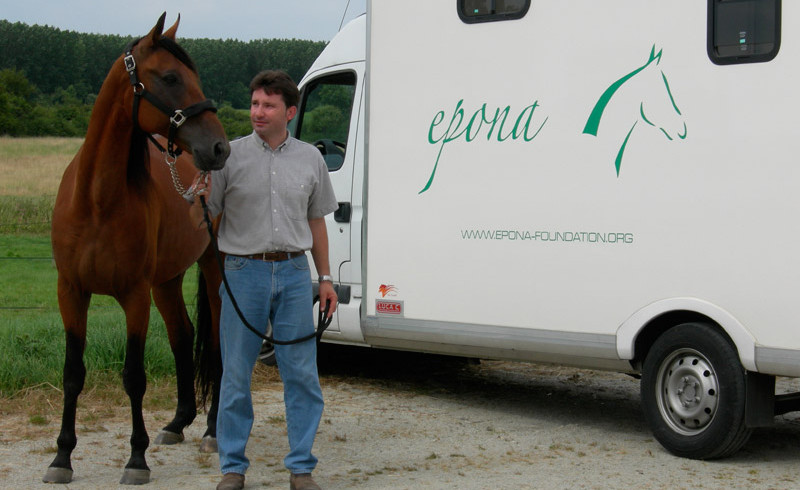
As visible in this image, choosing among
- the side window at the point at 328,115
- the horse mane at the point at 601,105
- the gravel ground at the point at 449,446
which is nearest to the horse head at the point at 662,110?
the horse mane at the point at 601,105

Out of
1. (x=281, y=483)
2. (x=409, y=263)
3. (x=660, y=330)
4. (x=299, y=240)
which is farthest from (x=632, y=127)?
(x=281, y=483)

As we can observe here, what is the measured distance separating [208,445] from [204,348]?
933 mm

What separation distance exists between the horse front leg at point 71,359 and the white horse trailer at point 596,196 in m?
2.38

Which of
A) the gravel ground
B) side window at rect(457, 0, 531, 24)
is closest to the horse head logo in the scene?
side window at rect(457, 0, 531, 24)

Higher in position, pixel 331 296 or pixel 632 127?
pixel 632 127

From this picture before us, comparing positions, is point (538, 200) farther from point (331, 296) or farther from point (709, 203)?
point (331, 296)

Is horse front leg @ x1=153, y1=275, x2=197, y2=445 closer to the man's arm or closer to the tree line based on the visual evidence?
the man's arm

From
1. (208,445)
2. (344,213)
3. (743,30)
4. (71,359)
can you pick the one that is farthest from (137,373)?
(743,30)

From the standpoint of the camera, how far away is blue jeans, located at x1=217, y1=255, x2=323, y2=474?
4543mm

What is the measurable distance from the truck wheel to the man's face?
8.71 feet

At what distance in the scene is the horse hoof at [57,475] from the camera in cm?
480

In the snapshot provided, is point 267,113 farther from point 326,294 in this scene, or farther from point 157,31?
point 326,294

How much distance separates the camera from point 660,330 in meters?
5.90

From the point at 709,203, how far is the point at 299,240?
2357 mm
